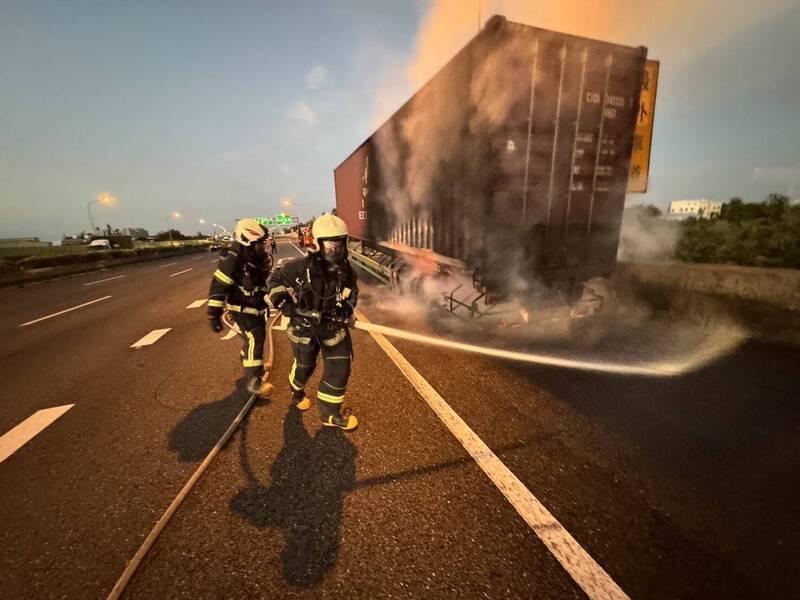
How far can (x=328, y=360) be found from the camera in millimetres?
3191

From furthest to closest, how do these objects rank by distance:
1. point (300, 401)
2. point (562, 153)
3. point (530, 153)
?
point (562, 153), point (530, 153), point (300, 401)

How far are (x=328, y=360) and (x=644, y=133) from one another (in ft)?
20.8

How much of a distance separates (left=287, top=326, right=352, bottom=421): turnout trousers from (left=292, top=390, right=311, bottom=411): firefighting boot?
28 cm

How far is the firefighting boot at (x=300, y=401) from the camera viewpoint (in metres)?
3.55

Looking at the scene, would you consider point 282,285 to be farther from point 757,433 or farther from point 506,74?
point 757,433

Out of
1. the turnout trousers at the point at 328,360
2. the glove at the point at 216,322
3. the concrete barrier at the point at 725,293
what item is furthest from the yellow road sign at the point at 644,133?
the glove at the point at 216,322

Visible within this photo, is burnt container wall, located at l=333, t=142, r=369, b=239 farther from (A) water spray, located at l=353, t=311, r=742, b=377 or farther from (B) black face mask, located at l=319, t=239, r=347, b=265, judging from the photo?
(B) black face mask, located at l=319, t=239, r=347, b=265

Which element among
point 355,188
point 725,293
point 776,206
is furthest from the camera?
point 355,188

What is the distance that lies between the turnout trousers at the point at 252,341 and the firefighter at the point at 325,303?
2.43 ft

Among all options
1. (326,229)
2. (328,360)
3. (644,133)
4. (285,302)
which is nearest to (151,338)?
(285,302)

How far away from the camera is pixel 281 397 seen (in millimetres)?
3783

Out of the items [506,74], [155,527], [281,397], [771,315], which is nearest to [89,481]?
[155,527]

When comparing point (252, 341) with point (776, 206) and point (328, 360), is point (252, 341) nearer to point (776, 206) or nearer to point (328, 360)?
point (328, 360)

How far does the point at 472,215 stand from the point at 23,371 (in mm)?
6825
